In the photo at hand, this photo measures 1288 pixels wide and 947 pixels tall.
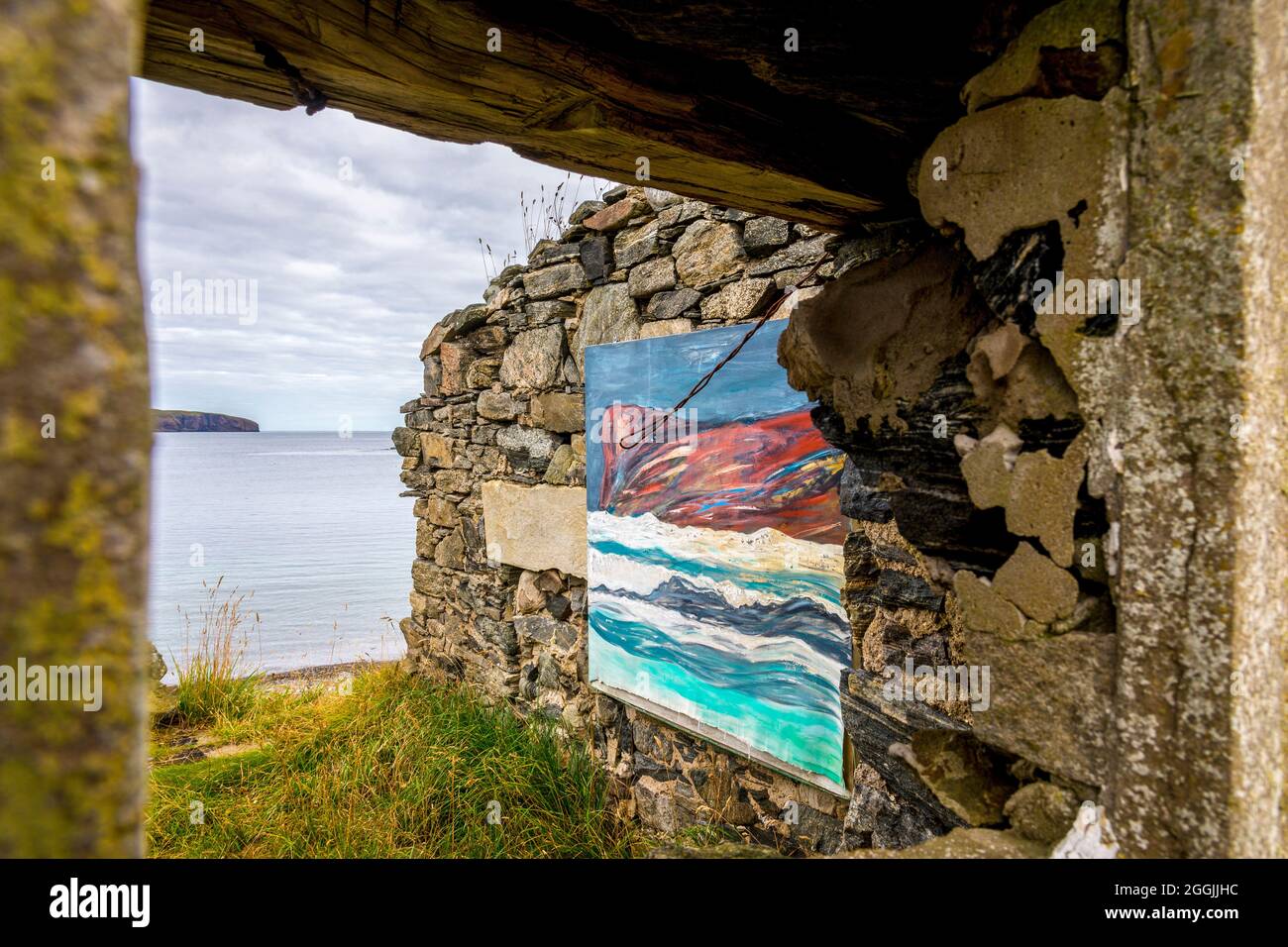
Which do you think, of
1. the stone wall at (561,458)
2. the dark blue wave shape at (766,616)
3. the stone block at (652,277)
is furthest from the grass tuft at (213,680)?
the stone block at (652,277)

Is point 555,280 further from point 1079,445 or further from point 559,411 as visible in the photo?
point 1079,445

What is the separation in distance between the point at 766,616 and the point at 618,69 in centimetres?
195

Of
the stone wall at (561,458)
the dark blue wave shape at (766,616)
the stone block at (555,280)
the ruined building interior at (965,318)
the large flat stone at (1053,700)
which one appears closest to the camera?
the ruined building interior at (965,318)

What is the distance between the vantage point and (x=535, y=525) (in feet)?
12.9

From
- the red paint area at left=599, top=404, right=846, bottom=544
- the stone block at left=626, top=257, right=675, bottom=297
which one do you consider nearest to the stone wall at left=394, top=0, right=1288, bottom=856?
the red paint area at left=599, top=404, right=846, bottom=544

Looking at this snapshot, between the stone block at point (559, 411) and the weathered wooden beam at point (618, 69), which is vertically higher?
the weathered wooden beam at point (618, 69)

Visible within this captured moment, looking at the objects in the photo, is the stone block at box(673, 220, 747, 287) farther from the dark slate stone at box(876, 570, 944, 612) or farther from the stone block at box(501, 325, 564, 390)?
the dark slate stone at box(876, 570, 944, 612)

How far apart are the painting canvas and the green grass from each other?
25.7 inches

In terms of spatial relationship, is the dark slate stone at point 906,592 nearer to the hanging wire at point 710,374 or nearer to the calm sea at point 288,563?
the hanging wire at point 710,374

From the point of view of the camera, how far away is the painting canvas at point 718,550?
8.24 feet

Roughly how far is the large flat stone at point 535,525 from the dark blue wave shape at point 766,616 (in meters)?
0.61
